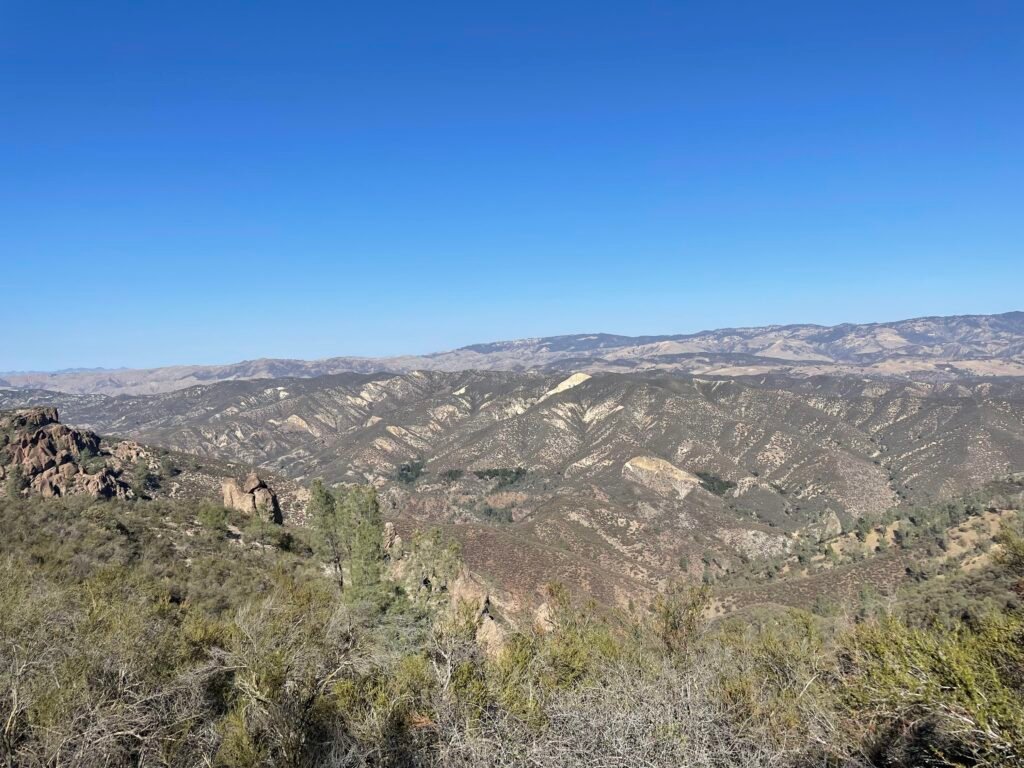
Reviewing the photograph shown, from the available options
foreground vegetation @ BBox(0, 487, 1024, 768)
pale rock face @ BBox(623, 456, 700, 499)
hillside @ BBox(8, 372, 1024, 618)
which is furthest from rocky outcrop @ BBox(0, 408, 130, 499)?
pale rock face @ BBox(623, 456, 700, 499)

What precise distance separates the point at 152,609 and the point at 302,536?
3390 cm

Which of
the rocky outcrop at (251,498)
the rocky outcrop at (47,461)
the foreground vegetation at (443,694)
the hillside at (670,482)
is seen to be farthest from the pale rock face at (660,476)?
the foreground vegetation at (443,694)

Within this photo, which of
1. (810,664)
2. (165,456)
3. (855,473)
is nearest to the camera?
(810,664)

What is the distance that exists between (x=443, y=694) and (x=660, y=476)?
12668 cm

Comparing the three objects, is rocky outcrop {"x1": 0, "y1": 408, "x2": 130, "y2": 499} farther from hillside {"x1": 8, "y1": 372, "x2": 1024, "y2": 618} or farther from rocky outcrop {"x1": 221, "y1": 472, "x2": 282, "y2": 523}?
hillside {"x1": 8, "y1": 372, "x2": 1024, "y2": 618}

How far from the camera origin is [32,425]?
6612 centimetres

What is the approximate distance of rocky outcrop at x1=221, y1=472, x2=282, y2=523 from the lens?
54.2 meters

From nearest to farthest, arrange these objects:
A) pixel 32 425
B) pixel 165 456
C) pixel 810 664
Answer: pixel 810 664
pixel 32 425
pixel 165 456

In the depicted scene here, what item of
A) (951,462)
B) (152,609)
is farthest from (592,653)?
(951,462)

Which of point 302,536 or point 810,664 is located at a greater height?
point 810,664

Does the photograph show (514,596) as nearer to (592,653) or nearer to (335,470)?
(592,653)

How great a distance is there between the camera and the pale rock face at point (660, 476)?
129 metres

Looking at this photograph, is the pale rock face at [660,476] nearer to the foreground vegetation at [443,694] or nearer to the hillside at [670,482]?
the hillside at [670,482]

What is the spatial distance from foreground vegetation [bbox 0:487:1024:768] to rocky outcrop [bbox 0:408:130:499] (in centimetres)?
3496
